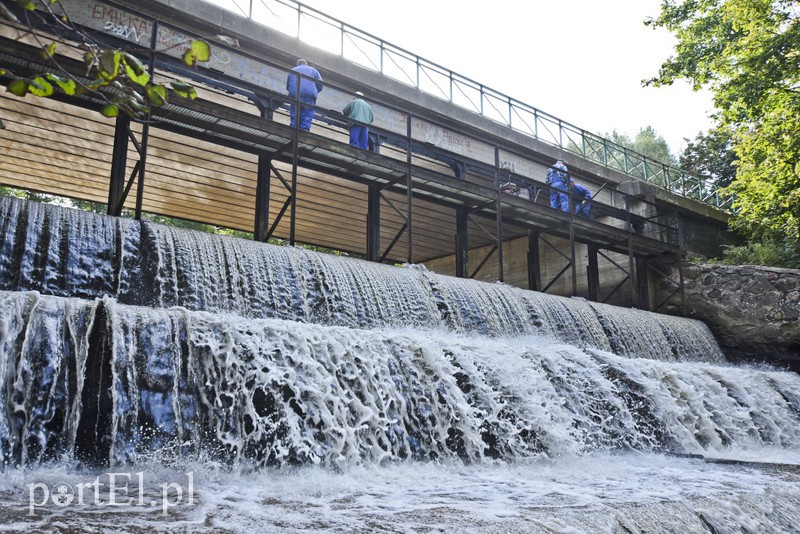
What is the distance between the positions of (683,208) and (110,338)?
1514cm

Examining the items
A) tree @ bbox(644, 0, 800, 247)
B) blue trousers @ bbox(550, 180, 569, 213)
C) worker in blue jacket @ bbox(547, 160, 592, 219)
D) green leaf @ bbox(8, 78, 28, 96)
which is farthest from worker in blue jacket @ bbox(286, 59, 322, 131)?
tree @ bbox(644, 0, 800, 247)

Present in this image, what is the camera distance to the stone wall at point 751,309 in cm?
1202

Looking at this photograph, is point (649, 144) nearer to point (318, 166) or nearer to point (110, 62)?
point (318, 166)

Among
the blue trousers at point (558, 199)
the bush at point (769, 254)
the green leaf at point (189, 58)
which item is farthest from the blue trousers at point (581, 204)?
the green leaf at point (189, 58)

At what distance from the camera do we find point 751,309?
12.5 metres

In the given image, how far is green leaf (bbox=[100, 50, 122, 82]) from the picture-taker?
4.94 feet

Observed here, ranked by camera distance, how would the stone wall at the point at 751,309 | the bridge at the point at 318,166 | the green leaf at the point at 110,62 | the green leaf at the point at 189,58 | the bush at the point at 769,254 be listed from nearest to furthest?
the green leaf at the point at 110,62, the green leaf at the point at 189,58, the bridge at the point at 318,166, the stone wall at the point at 751,309, the bush at the point at 769,254

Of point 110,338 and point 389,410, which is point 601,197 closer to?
point 389,410

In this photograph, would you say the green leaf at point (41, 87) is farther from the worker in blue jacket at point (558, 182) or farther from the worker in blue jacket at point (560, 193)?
the worker in blue jacket at point (558, 182)

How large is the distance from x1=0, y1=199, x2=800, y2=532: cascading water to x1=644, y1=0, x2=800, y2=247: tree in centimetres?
655

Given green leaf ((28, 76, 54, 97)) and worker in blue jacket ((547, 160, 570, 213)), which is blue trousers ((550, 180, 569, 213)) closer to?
worker in blue jacket ((547, 160, 570, 213))

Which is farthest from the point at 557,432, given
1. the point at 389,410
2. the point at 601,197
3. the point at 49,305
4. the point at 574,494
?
the point at 601,197

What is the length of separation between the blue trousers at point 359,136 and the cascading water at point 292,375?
2172 millimetres

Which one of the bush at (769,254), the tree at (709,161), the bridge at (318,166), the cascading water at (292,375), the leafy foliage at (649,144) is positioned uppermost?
the leafy foliage at (649,144)
